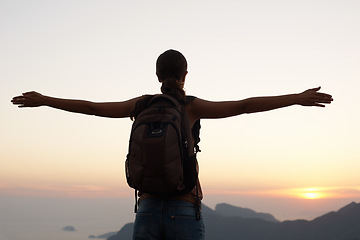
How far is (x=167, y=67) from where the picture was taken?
5633mm

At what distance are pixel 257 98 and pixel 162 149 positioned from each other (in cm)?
140

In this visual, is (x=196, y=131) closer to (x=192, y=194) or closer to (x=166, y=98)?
(x=166, y=98)

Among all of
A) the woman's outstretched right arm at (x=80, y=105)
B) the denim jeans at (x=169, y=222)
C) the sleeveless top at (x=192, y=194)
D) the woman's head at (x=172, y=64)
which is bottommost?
the denim jeans at (x=169, y=222)

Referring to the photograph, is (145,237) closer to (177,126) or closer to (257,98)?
(177,126)

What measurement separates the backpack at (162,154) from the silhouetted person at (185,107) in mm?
202

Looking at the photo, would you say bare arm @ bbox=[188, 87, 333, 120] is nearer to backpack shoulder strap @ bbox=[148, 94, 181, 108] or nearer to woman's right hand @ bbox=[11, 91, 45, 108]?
backpack shoulder strap @ bbox=[148, 94, 181, 108]

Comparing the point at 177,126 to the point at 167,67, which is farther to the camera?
the point at 167,67

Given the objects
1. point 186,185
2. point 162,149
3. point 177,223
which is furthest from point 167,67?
point 177,223

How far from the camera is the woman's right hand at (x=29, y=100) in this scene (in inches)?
250

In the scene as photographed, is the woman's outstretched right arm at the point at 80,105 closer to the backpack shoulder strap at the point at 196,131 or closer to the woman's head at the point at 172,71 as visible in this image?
the woman's head at the point at 172,71

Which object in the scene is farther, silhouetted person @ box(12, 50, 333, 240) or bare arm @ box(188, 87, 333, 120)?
bare arm @ box(188, 87, 333, 120)

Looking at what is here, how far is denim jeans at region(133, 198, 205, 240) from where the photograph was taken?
5156 millimetres

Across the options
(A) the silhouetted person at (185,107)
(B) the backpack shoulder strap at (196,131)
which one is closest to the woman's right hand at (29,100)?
(A) the silhouetted person at (185,107)

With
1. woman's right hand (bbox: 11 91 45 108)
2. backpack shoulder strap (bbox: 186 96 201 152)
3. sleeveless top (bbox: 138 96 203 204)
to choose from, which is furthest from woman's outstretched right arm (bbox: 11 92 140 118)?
sleeveless top (bbox: 138 96 203 204)
